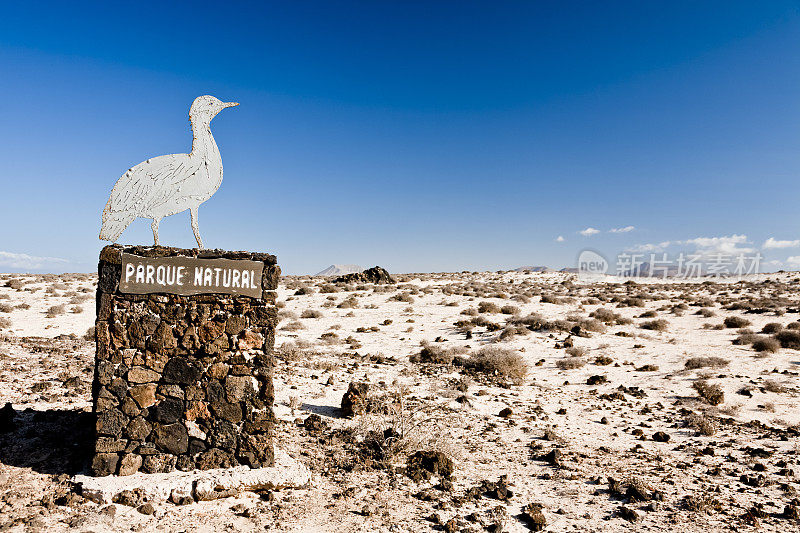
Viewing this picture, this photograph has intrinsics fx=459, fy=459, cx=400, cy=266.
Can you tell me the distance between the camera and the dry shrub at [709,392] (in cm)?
947

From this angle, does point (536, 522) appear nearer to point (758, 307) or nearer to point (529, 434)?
point (529, 434)

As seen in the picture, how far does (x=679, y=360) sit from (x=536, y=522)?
10.5 meters

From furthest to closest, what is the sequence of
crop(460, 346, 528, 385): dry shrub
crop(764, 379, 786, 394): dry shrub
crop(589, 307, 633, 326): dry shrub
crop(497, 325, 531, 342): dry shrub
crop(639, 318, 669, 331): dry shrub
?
1. crop(589, 307, 633, 326): dry shrub
2. crop(639, 318, 669, 331): dry shrub
3. crop(497, 325, 531, 342): dry shrub
4. crop(460, 346, 528, 385): dry shrub
5. crop(764, 379, 786, 394): dry shrub

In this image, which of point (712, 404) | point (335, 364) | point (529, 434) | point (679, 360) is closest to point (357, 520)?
point (529, 434)

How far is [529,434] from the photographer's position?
7.73 meters

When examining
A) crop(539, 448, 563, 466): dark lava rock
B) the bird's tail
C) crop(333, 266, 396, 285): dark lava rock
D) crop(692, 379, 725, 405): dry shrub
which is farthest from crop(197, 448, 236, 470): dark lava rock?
crop(333, 266, 396, 285): dark lava rock

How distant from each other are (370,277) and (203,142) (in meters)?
26.4

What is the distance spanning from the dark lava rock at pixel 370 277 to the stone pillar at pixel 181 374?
2571cm

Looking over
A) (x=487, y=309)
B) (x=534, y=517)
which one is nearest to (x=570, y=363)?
(x=534, y=517)

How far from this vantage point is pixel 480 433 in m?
7.68

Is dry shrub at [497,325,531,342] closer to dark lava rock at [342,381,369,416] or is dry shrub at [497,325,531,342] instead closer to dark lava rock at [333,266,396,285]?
dark lava rock at [342,381,369,416]

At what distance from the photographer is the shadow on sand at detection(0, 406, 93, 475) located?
5.61 meters

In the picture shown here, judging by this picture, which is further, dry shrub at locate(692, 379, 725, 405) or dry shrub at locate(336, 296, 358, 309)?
dry shrub at locate(336, 296, 358, 309)

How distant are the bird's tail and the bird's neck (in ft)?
3.75
